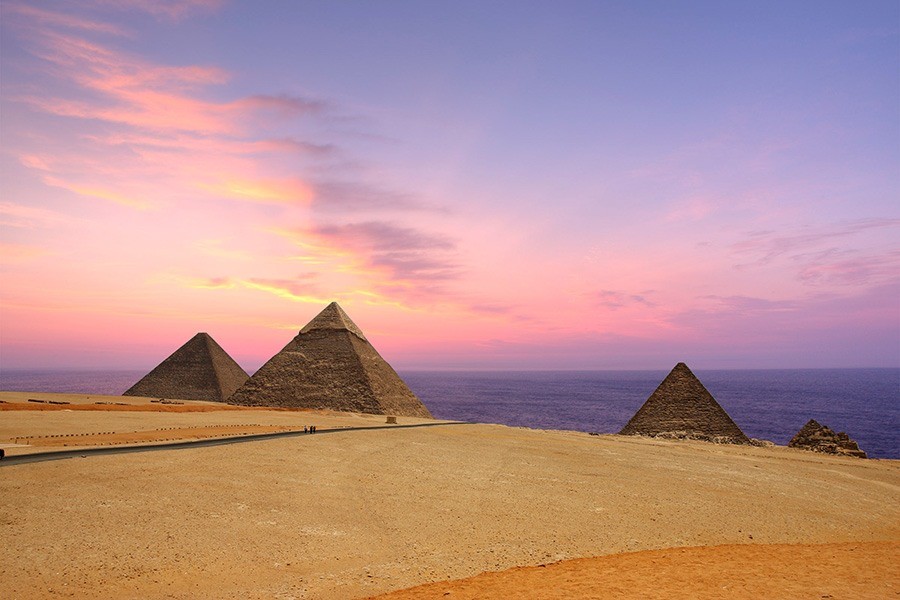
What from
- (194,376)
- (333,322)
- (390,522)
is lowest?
(390,522)

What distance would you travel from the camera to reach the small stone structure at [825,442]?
117 feet

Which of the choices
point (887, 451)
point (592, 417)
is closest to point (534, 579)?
point (887, 451)

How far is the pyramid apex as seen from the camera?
51625 mm

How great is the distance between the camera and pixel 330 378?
1905 inches

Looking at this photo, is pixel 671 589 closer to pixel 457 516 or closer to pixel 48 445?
pixel 457 516

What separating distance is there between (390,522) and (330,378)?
3765cm

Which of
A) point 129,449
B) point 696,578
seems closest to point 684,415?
point 696,578

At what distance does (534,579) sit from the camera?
31.4 ft

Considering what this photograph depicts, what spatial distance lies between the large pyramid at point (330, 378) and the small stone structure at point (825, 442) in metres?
31.6

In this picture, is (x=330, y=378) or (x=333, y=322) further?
(x=333, y=322)

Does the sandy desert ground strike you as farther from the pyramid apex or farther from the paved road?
the pyramid apex

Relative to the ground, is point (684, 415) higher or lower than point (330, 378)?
lower

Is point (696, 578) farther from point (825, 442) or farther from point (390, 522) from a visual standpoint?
point (825, 442)

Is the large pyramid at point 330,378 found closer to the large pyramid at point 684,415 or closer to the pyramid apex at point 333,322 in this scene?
the pyramid apex at point 333,322
